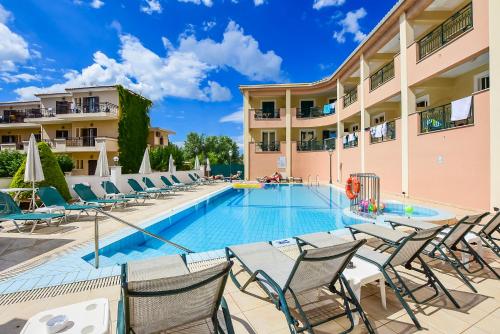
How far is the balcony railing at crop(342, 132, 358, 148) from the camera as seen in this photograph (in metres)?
17.2

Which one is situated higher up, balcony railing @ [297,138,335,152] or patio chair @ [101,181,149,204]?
balcony railing @ [297,138,335,152]

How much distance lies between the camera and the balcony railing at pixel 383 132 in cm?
1294

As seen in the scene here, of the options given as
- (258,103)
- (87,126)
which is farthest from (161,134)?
(258,103)

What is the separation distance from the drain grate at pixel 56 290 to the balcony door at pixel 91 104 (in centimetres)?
2304

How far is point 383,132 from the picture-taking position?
44.4 ft

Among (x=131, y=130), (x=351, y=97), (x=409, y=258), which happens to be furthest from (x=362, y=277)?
(x=131, y=130)

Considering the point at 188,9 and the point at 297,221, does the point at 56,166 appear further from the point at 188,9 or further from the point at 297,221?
the point at 188,9

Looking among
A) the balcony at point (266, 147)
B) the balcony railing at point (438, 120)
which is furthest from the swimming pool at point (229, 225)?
the balcony at point (266, 147)

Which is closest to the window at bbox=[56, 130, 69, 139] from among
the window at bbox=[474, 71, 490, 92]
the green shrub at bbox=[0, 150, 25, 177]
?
the green shrub at bbox=[0, 150, 25, 177]

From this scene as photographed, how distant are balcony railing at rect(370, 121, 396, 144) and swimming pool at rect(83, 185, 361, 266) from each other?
4.20 meters

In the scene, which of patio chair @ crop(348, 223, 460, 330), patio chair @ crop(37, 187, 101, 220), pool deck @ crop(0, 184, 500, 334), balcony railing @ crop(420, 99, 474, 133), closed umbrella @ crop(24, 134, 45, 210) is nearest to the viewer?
pool deck @ crop(0, 184, 500, 334)

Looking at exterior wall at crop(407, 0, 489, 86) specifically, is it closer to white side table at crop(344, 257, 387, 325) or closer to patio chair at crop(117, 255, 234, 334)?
white side table at crop(344, 257, 387, 325)

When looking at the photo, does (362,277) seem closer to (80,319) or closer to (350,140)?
(80,319)

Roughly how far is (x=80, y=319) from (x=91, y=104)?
25.8 metres
